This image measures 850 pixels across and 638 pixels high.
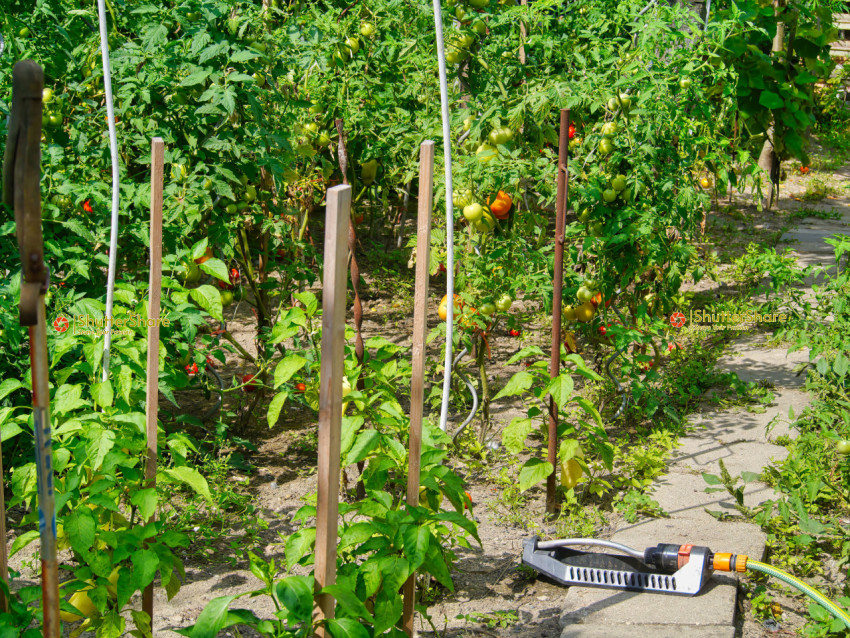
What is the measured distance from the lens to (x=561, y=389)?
98.0 inches

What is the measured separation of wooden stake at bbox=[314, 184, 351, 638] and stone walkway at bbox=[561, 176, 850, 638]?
36.1 inches

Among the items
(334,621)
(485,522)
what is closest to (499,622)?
(485,522)

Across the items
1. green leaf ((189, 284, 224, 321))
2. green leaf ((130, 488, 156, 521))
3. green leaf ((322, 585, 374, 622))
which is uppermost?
green leaf ((189, 284, 224, 321))

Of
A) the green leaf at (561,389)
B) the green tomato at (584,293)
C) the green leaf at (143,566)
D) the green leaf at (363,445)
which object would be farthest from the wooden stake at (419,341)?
the green tomato at (584,293)

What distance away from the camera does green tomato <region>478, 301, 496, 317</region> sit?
2.92m

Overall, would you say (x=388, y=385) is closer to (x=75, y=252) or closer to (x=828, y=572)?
(x=75, y=252)

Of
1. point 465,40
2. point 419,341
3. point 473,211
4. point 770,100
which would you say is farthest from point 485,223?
point 770,100

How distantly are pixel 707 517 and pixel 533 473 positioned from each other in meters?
0.58

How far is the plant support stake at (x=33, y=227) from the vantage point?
1.06 metres

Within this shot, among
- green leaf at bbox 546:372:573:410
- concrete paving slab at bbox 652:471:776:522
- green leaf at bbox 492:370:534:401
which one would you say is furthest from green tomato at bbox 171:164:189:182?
concrete paving slab at bbox 652:471:776:522

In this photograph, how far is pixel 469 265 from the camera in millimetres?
2939

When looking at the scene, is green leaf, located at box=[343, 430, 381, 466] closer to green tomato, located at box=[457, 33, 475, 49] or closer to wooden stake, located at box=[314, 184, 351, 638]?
wooden stake, located at box=[314, 184, 351, 638]

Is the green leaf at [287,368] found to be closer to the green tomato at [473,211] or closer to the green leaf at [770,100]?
the green tomato at [473,211]

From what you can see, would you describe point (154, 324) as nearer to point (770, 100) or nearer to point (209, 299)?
point (209, 299)
